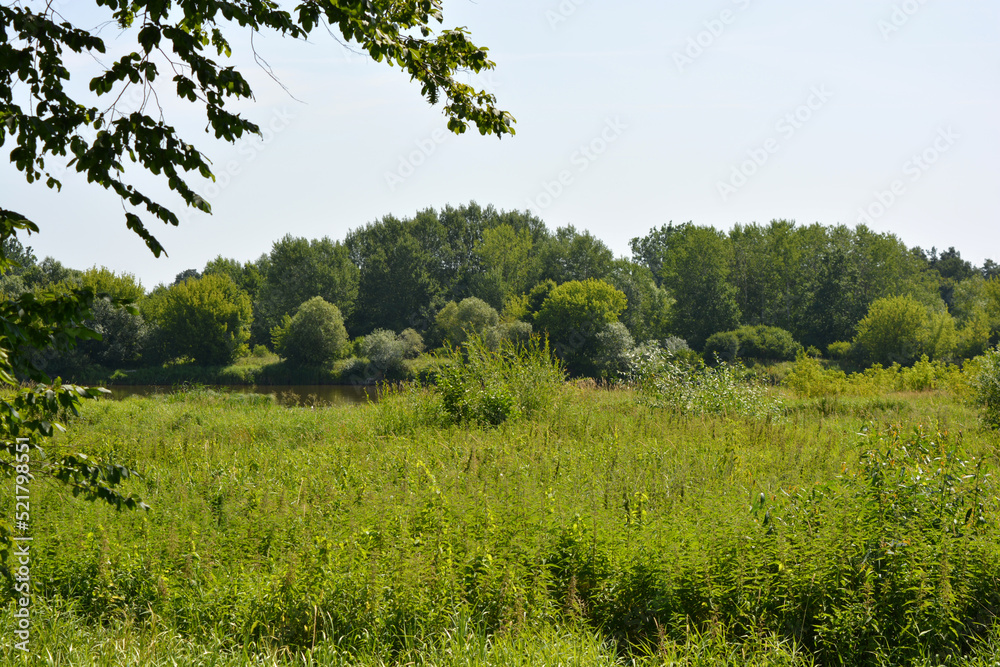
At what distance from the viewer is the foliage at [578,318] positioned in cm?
3872

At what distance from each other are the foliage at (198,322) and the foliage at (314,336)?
3966 mm

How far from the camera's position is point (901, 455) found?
5508 mm

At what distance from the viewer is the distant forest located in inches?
1524

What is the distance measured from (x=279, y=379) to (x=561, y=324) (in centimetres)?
1729

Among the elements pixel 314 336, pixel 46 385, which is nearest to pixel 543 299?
pixel 314 336

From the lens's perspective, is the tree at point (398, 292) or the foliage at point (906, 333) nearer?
the foliage at point (906, 333)

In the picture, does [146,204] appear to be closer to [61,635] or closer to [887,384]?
[61,635]

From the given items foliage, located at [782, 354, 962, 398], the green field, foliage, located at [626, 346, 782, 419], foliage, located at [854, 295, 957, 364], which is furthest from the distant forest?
the green field

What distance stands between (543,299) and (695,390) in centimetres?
3179

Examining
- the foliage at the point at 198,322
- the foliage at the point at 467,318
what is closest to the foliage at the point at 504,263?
the foliage at the point at 467,318

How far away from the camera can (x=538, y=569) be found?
4.27 metres

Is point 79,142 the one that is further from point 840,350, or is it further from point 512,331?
point 840,350

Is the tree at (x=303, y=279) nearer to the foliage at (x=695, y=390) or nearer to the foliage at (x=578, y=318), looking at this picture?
the foliage at (x=578, y=318)

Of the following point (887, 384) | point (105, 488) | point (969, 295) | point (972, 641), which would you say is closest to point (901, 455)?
point (972, 641)
